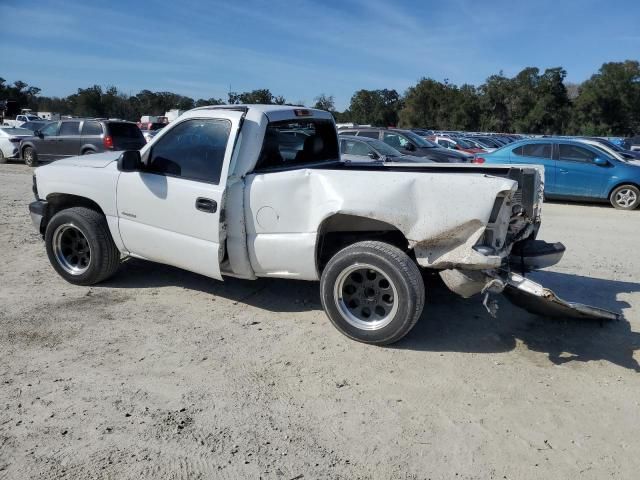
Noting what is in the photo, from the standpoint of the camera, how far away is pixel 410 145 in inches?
604

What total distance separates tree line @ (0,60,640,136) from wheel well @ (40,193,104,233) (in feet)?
153

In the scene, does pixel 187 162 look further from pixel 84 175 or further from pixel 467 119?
pixel 467 119

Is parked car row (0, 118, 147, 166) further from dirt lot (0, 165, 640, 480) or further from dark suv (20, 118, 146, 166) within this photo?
dirt lot (0, 165, 640, 480)

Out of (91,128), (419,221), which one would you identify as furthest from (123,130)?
(419,221)

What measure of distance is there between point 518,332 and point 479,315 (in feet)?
1.44

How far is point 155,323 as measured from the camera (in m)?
4.62

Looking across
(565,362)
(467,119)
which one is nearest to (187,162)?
(565,362)

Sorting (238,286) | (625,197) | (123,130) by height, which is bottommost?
(238,286)

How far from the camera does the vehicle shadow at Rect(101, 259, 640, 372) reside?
4289 millimetres

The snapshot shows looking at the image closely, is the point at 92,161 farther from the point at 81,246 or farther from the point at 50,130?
the point at 50,130

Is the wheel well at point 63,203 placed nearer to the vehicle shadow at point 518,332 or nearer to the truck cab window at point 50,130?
the vehicle shadow at point 518,332

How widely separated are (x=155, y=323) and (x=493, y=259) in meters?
2.87

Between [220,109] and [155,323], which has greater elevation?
[220,109]

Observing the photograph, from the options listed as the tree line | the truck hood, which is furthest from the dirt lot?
the tree line
